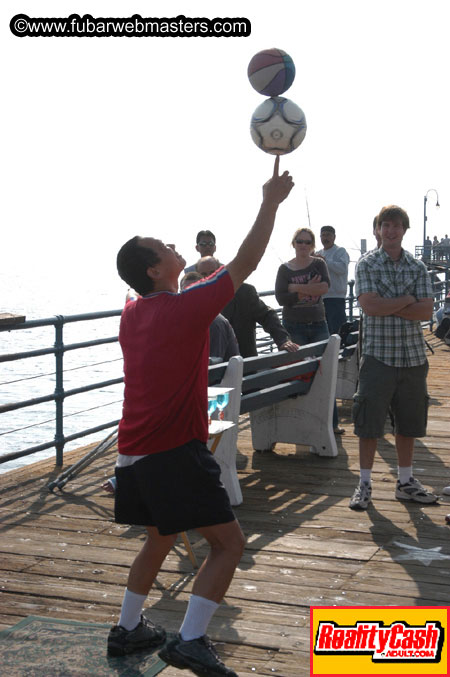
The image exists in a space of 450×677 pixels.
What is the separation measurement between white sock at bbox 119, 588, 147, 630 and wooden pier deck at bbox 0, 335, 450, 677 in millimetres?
270

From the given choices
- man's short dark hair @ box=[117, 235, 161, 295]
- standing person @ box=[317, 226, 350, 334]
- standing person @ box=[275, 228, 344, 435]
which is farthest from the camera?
standing person @ box=[317, 226, 350, 334]

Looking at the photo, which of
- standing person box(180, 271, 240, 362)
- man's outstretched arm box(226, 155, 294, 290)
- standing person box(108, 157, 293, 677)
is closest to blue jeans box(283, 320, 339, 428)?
standing person box(180, 271, 240, 362)

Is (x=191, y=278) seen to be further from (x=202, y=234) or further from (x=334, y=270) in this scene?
(x=334, y=270)

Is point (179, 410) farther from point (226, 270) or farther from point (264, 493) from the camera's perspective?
point (264, 493)

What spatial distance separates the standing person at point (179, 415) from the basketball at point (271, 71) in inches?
63.9

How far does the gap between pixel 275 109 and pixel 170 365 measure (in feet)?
7.38

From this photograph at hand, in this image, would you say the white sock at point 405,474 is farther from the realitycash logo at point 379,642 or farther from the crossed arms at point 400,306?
the realitycash logo at point 379,642

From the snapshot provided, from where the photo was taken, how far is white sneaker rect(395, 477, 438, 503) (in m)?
6.46

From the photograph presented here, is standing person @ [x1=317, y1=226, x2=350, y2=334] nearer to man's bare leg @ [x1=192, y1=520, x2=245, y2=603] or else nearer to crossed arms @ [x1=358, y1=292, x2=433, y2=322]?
crossed arms @ [x1=358, y1=292, x2=433, y2=322]

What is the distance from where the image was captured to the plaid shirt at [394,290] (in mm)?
6098

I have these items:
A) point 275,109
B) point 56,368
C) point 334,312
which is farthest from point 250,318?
point 334,312

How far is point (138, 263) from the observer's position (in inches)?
149

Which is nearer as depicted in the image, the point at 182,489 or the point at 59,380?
the point at 182,489

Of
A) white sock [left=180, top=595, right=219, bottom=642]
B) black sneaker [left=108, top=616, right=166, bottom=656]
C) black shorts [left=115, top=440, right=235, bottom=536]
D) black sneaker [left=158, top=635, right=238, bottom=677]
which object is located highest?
A: black shorts [left=115, top=440, right=235, bottom=536]
